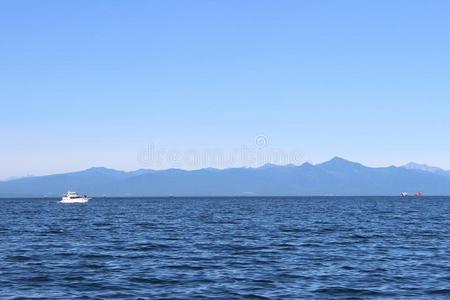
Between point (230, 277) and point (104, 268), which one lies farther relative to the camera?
point (104, 268)

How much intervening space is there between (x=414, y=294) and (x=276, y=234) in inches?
1378

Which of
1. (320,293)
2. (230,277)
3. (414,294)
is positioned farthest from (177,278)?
(414,294)

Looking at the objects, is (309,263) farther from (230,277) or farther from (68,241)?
(68,241)

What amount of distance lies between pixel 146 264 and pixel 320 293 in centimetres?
1403

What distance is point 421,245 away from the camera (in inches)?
2206

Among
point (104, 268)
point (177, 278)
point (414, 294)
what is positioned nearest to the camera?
point (414, 294)

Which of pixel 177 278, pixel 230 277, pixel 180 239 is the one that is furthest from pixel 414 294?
pixel 180 239

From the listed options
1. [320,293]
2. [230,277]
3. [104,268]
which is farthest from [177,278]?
[320,293]

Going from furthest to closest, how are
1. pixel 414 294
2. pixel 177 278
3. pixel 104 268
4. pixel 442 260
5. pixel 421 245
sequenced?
1. pixel 421 245
2. pixel 442 260
3. pixel 104 268
4. pixel 177 278
5. pixel 414 294

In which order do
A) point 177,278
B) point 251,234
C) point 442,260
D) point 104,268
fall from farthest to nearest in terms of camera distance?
point 251,234 < point 442,260 < point 104,268 < point 177,278

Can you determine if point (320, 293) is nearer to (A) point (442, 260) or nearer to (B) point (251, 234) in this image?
(A) point (442, 260)

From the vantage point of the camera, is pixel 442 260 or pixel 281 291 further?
pixel 442 260

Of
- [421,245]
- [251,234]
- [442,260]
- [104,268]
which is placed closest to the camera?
[104,268]

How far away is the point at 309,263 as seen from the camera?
43688mm
